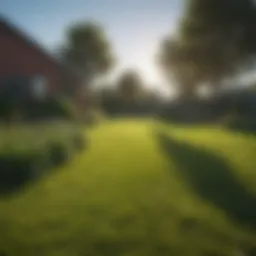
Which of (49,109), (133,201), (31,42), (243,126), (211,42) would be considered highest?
(31,42)

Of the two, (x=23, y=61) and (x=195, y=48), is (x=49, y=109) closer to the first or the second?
(x=23, y=61)

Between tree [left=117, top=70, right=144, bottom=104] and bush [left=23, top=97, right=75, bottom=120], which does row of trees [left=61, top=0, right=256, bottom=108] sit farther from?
bush [left=23, top=97, right=75, bottom=120]

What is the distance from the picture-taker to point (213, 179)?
1.65 m

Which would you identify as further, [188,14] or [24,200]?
[188,14]

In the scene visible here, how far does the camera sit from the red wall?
155 cm

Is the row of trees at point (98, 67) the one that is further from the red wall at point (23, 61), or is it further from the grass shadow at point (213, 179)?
the grass shadow at point (213, 179)

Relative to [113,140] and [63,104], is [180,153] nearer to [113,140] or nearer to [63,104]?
[113,140]

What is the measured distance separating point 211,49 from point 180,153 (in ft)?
1.37

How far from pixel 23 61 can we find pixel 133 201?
660 millimetres

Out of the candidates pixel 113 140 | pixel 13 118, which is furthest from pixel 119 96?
pixel 13 118

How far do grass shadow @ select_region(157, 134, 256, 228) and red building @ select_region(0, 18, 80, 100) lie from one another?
44 centimetres

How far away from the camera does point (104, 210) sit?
5.26 ft

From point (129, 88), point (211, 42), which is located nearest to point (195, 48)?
point (211, 42)

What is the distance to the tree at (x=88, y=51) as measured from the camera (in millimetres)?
1600
